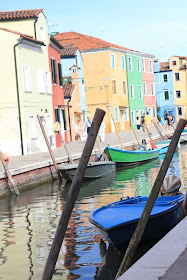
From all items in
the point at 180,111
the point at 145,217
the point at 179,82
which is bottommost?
the point at 180,111

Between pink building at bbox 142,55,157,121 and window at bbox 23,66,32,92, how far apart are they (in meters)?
34.4

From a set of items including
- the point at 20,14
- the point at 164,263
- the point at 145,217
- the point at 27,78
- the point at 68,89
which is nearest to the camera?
the point at 164,263

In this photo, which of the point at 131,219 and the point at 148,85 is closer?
the point at 131,219

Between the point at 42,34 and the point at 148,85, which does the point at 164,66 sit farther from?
the point at 42,34

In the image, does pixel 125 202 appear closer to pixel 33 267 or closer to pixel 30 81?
pixel 33 267

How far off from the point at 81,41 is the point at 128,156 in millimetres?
31207

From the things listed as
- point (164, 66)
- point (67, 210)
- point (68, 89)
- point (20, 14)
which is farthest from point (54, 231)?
point (164, 66)

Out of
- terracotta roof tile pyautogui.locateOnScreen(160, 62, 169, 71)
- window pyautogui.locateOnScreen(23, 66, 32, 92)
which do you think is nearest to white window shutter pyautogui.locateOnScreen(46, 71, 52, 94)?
window pyautogui.locateOnScreen(23, 66, 32, 92)

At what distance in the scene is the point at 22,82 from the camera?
2819 cm

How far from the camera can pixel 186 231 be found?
289 inches

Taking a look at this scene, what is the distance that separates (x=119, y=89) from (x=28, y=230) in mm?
43452

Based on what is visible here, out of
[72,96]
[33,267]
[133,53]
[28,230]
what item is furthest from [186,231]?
[133,53]

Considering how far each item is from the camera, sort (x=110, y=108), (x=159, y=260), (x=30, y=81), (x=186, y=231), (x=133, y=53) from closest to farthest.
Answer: (x=159, y=260)
(x=186, y=231)
(x=30, y=81)
(x=110, y=108)
(x=133, y=53)

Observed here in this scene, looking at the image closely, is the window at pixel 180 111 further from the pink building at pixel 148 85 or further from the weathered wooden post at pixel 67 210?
the weathered wooden post at pixel 67 210
